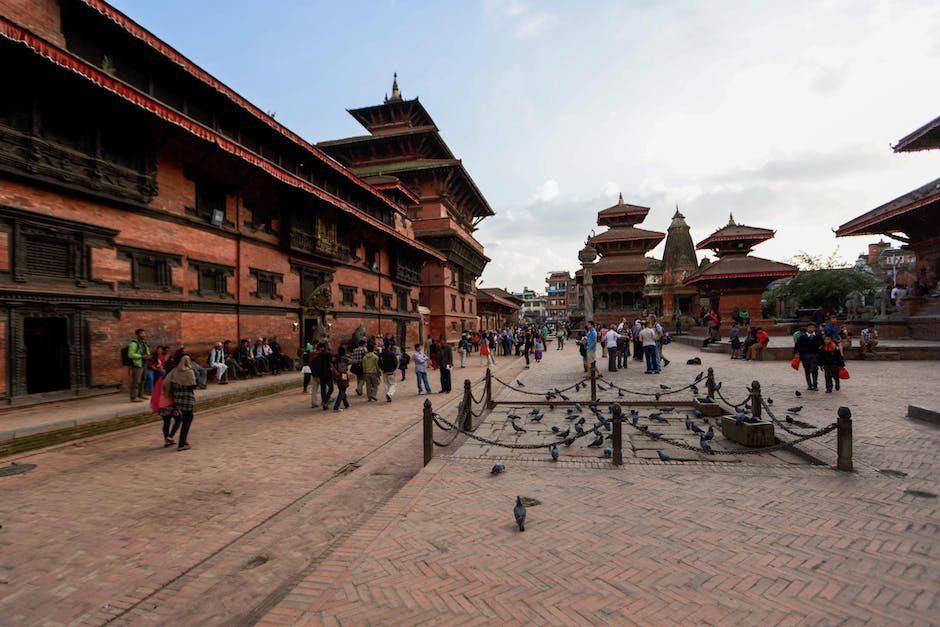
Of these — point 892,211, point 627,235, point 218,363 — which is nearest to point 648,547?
point 218,363

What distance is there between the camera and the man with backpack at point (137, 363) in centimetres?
1012

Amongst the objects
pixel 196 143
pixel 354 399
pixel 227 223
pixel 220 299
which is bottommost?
pixel 354 399

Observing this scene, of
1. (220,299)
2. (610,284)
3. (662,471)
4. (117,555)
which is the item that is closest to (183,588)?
(117,555)

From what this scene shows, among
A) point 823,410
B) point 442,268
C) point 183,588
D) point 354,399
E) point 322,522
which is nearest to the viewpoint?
point 183,588

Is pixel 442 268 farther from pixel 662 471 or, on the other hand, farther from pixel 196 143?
pixel 662 471

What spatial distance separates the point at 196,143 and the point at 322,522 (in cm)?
1287

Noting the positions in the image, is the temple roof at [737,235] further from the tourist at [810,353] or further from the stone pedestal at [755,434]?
the stone pedestal at [755,434]

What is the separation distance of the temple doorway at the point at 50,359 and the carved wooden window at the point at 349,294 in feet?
40.1

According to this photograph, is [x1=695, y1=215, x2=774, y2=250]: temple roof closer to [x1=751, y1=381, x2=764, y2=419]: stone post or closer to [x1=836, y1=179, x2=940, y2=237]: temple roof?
[x1=836, y1=179, x2=940, y2=237]: temple roof

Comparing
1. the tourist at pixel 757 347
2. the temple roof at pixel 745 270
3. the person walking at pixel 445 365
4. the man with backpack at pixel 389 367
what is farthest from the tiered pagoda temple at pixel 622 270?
the man with backpack at pixel 389 367

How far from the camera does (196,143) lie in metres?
13.0

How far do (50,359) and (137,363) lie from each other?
5.71 feet

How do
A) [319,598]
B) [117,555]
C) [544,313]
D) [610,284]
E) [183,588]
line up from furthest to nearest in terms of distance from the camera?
[544,313], [610,284], [117,555], [183,588], [319,598]

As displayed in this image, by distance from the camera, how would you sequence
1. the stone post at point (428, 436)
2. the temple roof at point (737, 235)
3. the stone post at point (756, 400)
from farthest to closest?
the temple roof at point (737, 235) → the stone post at point (756, 400) → the stone post at point (428, 436)
